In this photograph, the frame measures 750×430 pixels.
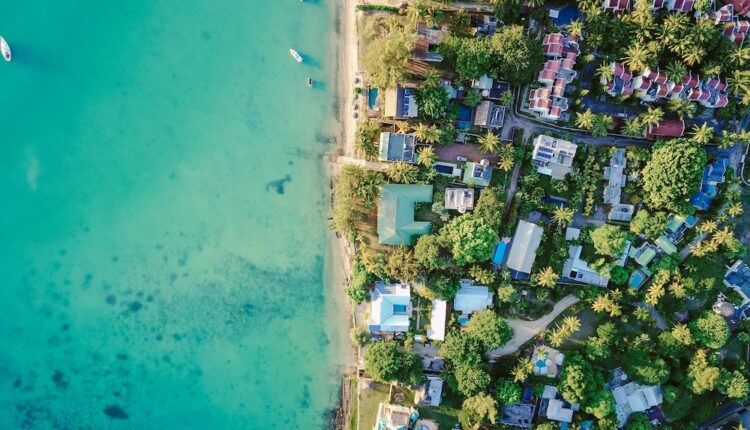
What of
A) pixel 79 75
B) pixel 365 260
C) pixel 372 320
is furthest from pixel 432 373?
pixel 79 75

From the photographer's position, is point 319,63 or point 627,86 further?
point 319,63

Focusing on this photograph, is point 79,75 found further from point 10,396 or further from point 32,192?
point 10,396

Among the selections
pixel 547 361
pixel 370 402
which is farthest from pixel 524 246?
pixel 370 402

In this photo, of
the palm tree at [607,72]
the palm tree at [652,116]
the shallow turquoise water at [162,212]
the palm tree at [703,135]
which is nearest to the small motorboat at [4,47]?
the shallow turquoise water at [162,212]

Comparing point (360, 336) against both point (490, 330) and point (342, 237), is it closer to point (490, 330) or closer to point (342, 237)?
point (342, 237)

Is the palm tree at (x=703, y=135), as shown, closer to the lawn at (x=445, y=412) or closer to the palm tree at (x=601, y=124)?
the palm tree at (x=601, y=124)

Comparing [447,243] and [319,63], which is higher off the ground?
[319,63]
